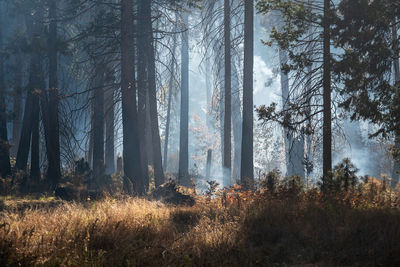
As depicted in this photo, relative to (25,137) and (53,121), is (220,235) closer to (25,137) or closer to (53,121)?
(53,121)

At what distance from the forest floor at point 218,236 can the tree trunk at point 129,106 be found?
5589 millimetres

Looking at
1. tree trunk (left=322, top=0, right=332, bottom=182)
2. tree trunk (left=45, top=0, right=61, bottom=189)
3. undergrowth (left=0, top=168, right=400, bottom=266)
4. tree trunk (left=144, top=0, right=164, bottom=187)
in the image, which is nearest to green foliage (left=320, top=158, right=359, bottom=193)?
tree trunk (left=322, top=0, right=332, bottom=182)

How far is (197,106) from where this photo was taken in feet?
282

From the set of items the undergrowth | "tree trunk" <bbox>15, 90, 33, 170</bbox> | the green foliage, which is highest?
"tree trunk" <bbox>15, 90, 33, 170</bbox>

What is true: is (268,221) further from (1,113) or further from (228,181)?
(1,113)

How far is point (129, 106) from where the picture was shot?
14.2m

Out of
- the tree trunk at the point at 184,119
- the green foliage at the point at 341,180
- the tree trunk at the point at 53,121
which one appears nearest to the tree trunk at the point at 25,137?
the tree trunk at the point at 53,121

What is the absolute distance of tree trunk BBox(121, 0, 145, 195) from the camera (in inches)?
559

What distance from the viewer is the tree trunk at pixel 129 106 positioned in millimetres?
14188

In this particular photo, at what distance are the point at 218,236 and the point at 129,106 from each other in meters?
8.53

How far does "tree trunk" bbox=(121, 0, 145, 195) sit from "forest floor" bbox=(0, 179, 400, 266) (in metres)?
5.59

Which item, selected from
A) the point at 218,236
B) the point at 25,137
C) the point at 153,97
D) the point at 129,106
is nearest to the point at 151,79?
the point at 153,97

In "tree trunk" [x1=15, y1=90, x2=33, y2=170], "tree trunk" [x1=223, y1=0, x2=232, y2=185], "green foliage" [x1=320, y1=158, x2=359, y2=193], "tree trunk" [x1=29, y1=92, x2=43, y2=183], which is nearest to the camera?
"green foliage" [x1=320, y1=158, x2=359, y2=193]

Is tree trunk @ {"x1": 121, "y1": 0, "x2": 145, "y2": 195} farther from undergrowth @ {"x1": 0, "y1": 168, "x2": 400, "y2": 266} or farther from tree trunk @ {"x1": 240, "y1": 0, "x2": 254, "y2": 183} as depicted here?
undergrowth @ {"x1": 0, "y1": 168, "x2": 400, "y2": 266}
